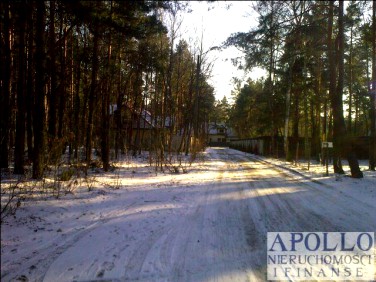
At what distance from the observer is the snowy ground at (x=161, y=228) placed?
499 cm

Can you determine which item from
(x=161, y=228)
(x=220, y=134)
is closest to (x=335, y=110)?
(x=161, y=228)

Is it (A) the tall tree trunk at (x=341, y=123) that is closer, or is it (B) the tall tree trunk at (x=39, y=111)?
(B) the tall tree trunk at (x=39, y=111)

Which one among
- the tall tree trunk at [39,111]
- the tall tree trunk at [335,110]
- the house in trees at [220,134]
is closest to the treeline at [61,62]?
the tall tree trunk at [39,111]

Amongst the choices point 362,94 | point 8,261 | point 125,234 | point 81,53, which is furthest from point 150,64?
point 362,94

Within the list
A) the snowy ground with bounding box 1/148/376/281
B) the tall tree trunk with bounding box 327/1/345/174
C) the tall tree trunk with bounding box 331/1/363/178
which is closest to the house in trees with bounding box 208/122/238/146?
the tall tree trunk with bounding box 327/1/345/174

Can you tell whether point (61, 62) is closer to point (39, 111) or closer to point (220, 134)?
point (39, 111)

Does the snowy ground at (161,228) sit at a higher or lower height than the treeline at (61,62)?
lower

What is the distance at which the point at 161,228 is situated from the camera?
709 centimetres

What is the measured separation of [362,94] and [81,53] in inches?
1586

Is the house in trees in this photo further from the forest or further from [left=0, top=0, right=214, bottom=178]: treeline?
[left=0, top=0, right=214, bottom=178]: treeline

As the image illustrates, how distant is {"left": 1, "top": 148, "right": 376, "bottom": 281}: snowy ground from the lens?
197 inches

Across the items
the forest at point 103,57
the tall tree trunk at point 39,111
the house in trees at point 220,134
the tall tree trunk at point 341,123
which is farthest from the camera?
the house in trees at point 220,134

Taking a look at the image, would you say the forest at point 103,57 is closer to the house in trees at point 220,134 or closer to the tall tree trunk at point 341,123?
the tall tree trunk at point 341,123

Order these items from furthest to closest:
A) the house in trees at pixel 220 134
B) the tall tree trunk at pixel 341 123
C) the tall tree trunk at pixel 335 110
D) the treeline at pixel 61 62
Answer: the house in trees at pixel 220 134 < the tall tree trunk at pixel 335 110 < the tall tree trunk at pixel 341 123 < the treeline at pixel 61 62
